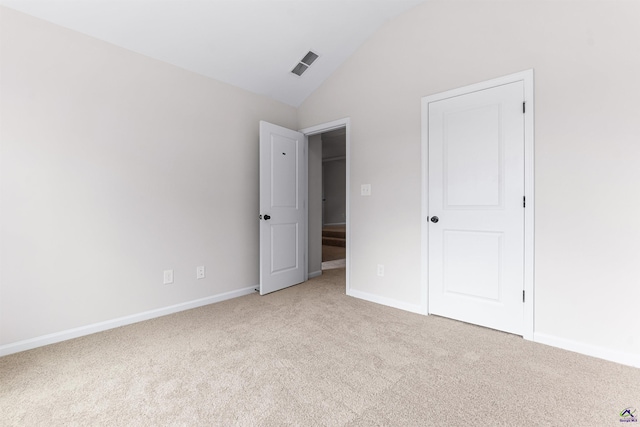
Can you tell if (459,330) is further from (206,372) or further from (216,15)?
(216,15)

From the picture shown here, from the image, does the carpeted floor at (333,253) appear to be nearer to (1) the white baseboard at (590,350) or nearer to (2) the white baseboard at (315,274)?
(2) the white baseboard at (315,274)

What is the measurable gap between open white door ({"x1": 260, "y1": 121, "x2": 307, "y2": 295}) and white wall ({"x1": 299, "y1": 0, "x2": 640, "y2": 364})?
1.44 m

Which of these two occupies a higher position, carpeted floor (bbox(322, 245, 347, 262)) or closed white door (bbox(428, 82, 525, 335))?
closed white door (bbox(428, 82, 525, 335))

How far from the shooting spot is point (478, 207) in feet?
8.14

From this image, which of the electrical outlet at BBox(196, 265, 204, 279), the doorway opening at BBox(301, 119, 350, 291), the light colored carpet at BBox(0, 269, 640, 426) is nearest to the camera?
the light colored carpet at BBox(0, 269, 640, 426)

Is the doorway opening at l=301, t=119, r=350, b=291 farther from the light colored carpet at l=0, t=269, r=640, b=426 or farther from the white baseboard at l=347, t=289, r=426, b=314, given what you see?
the light colored carpet at l=0, t=269, r=640, b=426

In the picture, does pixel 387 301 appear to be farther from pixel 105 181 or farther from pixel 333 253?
pixel 333 253

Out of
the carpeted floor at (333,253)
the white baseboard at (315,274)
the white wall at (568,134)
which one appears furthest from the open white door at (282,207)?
the carpeted floor at (333,253)

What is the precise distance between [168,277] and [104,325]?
23.3 inches

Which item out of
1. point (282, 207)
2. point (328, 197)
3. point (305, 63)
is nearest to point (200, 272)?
point (282, 207)

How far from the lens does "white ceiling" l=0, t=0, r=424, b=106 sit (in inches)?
88.7

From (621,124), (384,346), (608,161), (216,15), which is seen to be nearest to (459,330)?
(384,346)

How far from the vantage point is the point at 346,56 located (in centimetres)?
334

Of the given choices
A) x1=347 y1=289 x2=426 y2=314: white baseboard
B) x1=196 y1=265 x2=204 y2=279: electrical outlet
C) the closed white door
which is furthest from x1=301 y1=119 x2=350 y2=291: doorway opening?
x1=196 y1=265 x2=204 y2=279: electrical outlet
